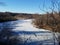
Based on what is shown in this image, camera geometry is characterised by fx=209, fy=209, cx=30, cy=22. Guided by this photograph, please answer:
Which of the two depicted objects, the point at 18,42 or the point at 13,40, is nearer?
the point at 13,40

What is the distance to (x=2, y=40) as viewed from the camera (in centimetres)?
623

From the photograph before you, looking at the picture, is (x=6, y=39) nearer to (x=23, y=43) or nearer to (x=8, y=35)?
(x=8, y=35)

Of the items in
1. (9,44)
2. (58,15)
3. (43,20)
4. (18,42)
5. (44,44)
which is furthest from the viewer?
(43,20)

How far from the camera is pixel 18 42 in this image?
692 cm

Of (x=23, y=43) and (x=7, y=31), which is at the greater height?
(x=7, y=31)

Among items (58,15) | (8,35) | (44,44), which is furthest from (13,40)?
(58,15)

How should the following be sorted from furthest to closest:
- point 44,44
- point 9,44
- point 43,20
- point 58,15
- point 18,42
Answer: point 43,20, point 58,15, point 44,44, point 18,42, point 9,44

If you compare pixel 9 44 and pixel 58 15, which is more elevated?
pixel 58 15

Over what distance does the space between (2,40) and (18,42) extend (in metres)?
0.82

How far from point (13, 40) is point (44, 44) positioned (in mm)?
1582

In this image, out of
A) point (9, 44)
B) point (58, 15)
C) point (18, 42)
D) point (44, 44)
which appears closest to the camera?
point (9, 44)

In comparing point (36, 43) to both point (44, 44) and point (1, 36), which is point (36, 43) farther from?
point (1, 36)

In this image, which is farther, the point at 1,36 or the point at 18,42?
the point at 18,42

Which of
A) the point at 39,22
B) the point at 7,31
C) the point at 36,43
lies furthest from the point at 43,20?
the point at 7,31
